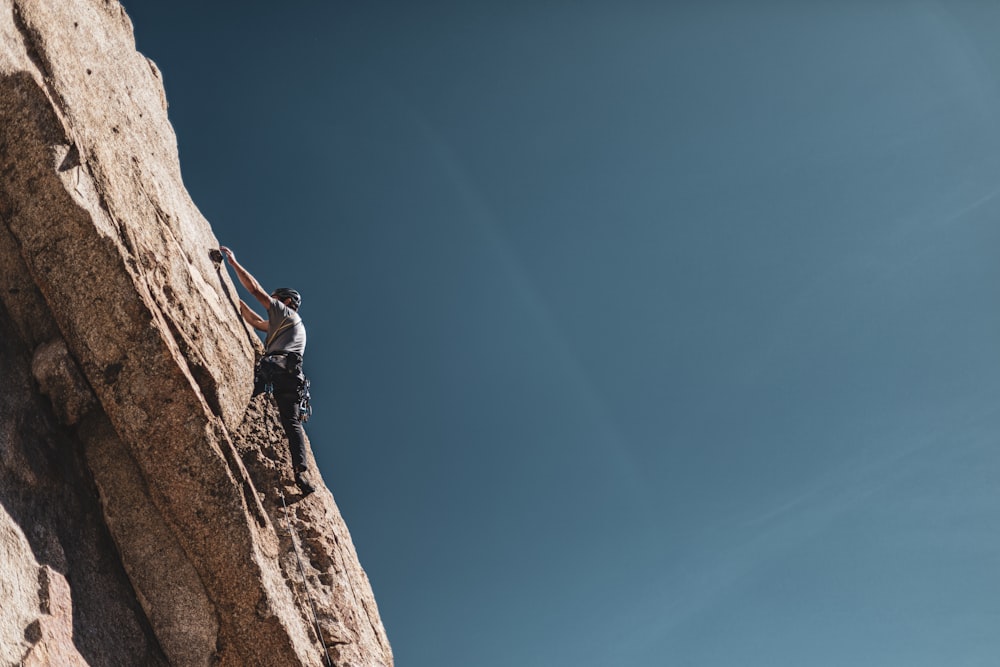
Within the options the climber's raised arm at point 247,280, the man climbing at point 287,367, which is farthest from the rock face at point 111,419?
the climber's raised arm at point 247,280

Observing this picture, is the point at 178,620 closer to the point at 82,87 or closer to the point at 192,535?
the point at 192,535

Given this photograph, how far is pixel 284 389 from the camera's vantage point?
12172 mm

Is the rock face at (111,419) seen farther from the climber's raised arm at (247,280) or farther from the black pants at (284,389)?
the climber's raised arm at (247,280)

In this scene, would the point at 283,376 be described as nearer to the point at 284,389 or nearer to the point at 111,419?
the point at 284,389

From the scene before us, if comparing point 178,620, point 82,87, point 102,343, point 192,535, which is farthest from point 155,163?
point 178,620

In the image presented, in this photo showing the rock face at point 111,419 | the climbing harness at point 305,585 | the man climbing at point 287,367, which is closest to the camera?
the rock face at point 111,419

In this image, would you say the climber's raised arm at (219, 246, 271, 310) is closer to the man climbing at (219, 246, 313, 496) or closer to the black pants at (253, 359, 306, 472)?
the man climbing at (219, 246, 313, 496)

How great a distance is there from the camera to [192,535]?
9.79 metres

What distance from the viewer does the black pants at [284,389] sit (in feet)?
39.1

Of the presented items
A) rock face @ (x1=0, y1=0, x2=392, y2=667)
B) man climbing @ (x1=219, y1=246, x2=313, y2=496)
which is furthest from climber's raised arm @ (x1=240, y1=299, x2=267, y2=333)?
rock face @ (x1=0, y1=0, x2=392, y2=667)

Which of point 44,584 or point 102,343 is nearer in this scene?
point 44,584

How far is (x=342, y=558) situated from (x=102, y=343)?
16.1ft

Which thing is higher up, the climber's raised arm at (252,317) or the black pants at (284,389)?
the climber's raised arm at (252,317)

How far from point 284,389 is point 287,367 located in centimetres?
35
